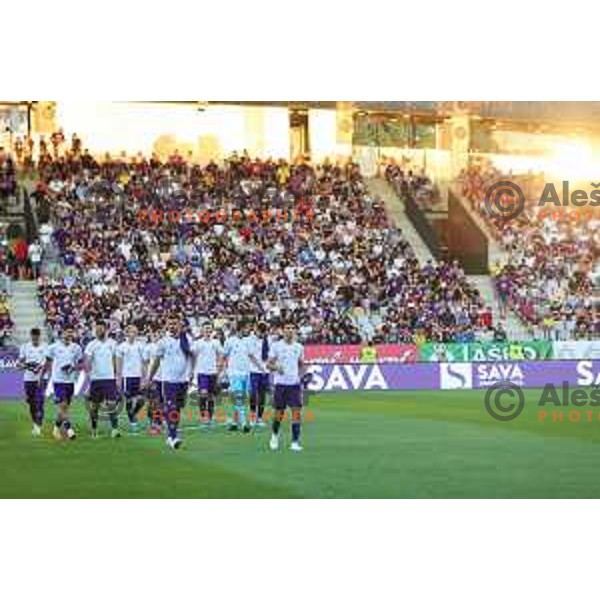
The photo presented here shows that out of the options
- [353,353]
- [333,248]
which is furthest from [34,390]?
[333,248]

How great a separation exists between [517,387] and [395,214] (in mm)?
7406

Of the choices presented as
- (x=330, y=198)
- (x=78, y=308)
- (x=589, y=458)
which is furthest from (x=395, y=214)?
(x=589, y=458)

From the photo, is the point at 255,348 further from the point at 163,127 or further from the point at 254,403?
the point at 163,127

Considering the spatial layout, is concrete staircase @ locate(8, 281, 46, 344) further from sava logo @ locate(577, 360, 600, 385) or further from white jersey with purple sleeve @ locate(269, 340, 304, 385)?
white jersey with purple sleeve @ locate(269, 340, 304, 385)

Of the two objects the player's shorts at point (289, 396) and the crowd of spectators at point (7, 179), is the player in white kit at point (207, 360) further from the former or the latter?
the crowd of spectators at point (7, 179)

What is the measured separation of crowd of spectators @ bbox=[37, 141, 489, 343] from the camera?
97.7 ft

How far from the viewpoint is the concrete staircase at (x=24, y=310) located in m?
28.6

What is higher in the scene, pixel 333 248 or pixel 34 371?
pixel 333 248

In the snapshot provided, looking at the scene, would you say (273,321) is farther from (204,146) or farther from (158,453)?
(158,453)

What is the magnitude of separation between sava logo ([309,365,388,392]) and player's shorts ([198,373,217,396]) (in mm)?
9409

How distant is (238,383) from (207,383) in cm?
49
